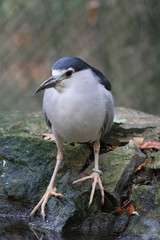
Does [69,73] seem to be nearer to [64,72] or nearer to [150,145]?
[64,72]

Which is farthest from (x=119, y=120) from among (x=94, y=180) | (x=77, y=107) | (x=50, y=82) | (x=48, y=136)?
(x=50, y=82)

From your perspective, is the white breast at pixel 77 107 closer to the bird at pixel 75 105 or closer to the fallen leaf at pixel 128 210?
the bird at pixel 75 105

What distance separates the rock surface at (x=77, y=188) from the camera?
425 cm

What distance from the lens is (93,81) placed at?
4.54m

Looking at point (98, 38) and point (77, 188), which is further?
point (98, 38)

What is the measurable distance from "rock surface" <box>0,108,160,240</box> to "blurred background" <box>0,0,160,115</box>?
4.20 meters

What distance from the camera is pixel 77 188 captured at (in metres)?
4.61

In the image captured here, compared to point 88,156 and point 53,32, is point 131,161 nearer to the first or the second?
point 88,156

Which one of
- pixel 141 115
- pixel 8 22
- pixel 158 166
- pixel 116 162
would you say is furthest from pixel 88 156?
pixel 8 22

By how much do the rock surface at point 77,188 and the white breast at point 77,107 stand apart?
367mm

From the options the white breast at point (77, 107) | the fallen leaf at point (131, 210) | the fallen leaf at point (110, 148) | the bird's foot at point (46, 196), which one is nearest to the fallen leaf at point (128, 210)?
the fallen leaf at point (131, 210)

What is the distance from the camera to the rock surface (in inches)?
167

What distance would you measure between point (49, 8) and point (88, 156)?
4982mm

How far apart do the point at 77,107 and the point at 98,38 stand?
5284 mm
